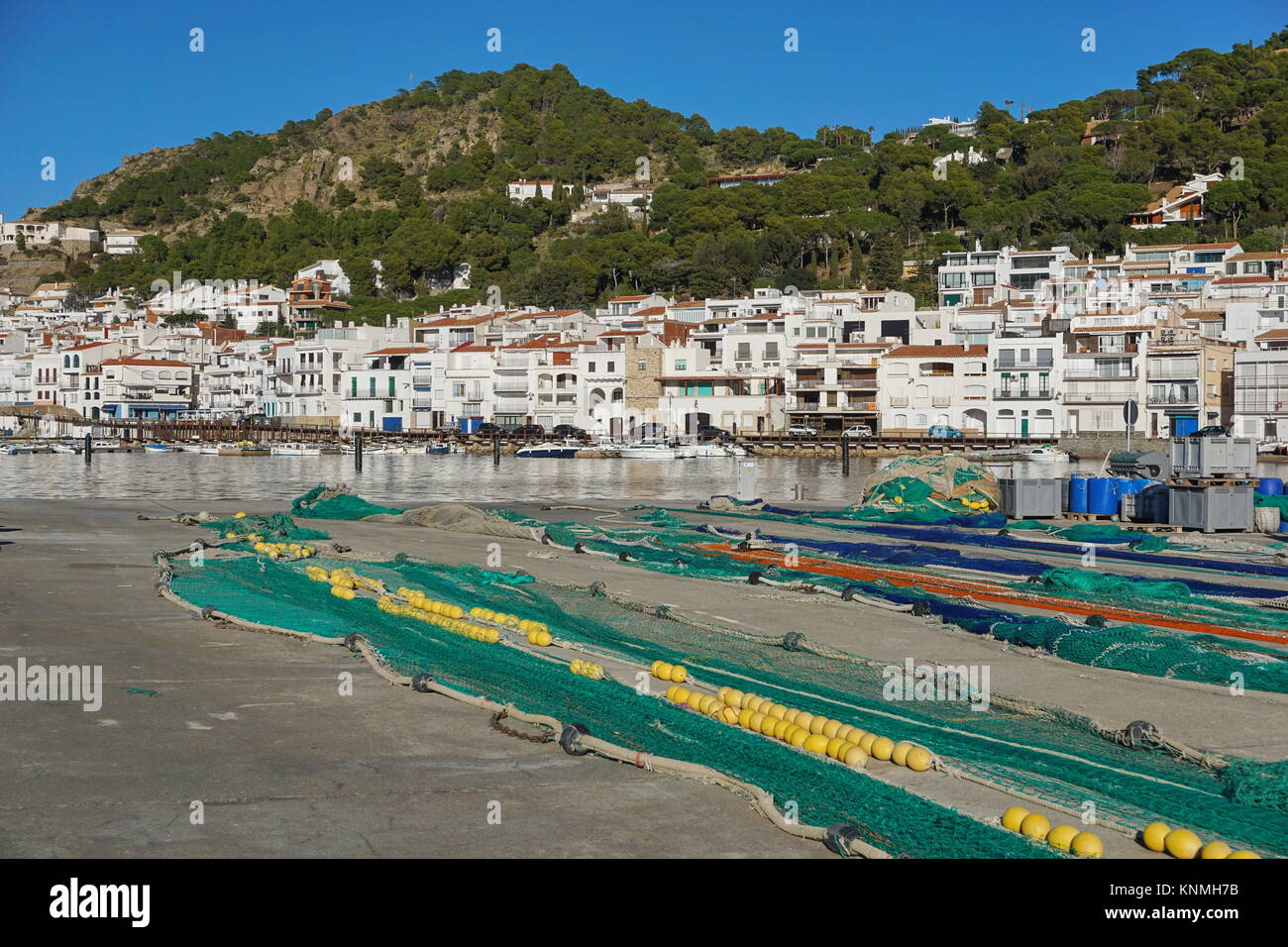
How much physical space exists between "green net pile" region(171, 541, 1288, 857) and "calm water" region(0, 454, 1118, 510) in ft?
56.5

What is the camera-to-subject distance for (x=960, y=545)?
761 inches

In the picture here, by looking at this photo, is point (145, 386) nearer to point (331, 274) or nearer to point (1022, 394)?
point (331, 274)

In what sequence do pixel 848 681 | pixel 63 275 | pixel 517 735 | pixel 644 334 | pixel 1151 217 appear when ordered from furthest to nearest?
pixel 63 275 → pixel 1151 217 → pixel 644 334 → pixel 848 681 → pixel 517 735

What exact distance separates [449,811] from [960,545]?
14436mm

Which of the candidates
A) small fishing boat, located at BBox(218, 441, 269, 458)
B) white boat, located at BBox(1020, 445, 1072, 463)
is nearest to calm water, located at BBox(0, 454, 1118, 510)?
small fishing boat, located at BBox(218, 441, 269, 458)

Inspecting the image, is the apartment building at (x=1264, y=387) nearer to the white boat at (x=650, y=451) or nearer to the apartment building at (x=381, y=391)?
the white boat at (x=650, y=451)

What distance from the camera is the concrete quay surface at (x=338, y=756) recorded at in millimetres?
5633

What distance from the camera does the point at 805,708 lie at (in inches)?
318

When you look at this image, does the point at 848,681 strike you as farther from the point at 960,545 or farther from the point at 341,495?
the point at 341,495

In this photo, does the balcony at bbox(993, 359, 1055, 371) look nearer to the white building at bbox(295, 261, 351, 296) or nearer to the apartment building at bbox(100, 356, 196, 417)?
the apartment building at bbox(100, 356, 196, 417)

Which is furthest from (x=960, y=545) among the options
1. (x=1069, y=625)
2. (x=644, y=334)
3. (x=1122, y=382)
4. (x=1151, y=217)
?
(x=1151, y=217)

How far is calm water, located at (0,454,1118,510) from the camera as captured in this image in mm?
38438

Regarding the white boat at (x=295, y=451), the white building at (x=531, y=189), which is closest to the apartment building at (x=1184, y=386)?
the white boat at (x=295, y=451)
